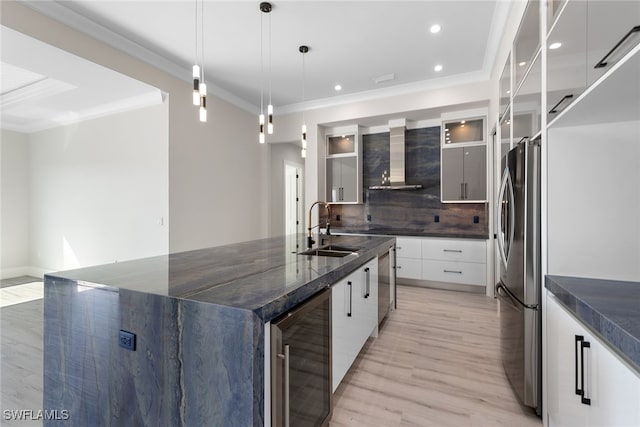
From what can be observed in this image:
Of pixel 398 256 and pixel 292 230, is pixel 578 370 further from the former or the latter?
pixel 292 230

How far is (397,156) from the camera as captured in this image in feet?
15.9

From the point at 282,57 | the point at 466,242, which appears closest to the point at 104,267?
the point at 282,57

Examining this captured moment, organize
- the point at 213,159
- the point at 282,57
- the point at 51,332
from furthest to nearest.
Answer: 1. the point at 213,159
2. the point at 282,57
3. the point at 51,332

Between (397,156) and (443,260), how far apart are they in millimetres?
1868

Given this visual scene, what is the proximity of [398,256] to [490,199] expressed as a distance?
1.56m

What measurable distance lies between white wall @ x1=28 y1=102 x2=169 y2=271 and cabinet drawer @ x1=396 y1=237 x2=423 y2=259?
3.45m

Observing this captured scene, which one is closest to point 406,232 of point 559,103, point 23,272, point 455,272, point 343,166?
point 455,272

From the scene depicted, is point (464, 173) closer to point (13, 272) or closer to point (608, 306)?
point (608, 306)

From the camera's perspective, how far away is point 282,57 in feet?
11.9

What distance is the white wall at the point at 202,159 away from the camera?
9.75 feet

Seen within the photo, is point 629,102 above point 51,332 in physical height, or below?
above

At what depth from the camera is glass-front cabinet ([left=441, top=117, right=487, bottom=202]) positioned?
421cm

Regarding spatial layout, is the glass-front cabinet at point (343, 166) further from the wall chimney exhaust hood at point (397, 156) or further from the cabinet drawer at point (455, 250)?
the cabinet drawer at point (455, 250)

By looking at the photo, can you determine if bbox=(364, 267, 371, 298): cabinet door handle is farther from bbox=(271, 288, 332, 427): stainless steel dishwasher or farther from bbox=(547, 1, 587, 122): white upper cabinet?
bbox=(547, 1, 587, 122): white upper cabinet
